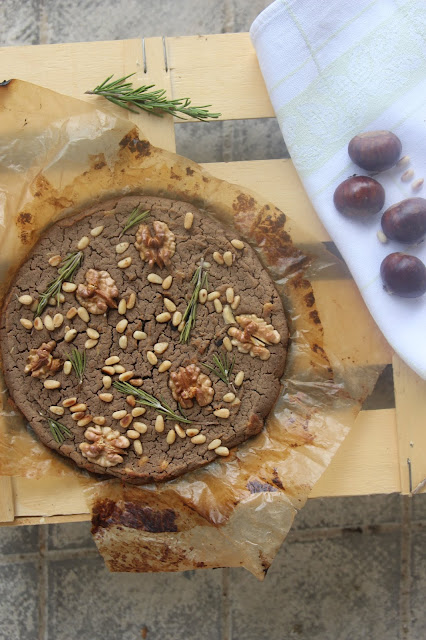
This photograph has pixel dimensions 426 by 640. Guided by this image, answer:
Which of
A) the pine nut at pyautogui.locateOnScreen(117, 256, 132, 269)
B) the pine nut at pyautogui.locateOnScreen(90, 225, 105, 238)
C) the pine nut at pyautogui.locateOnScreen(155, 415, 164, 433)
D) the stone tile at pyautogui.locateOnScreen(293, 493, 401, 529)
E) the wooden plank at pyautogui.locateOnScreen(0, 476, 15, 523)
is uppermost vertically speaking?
the pine nut at pyautogui.locateOnScreen(90, 225, 105, 238)

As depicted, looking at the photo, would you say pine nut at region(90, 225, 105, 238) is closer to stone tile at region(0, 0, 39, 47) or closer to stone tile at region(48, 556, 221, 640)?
stone tile at region(0, 0, 39, 47)

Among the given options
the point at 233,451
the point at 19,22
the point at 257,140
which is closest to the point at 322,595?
the point at 233,451

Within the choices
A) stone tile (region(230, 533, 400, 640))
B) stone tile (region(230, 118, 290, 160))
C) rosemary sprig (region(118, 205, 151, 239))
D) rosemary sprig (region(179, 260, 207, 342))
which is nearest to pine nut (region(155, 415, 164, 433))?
rosemary sprig (region(179, 260, 207, 342))

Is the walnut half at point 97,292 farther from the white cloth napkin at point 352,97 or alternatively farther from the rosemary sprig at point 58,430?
the white cloth napkin at point 352,97

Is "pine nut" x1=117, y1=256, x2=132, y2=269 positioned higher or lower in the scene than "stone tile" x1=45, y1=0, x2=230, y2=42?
lower

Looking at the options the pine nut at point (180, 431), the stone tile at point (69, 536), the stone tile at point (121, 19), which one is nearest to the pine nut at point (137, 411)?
the pine nut at point (180, 431)

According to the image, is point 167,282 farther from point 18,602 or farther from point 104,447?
point 18,602
